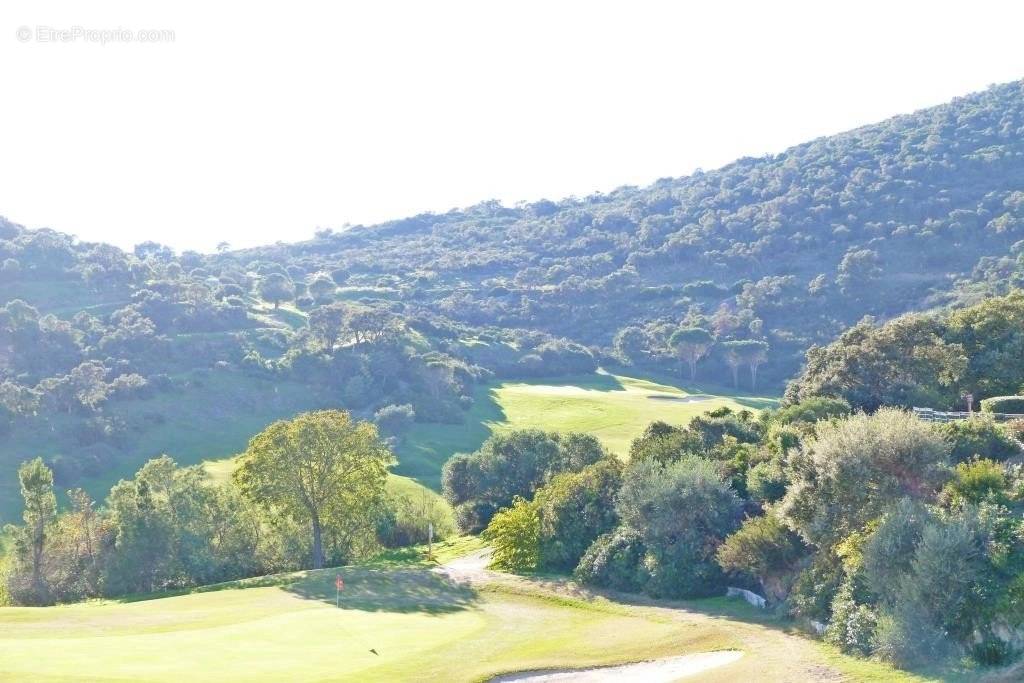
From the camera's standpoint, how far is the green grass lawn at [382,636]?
93.5 ft

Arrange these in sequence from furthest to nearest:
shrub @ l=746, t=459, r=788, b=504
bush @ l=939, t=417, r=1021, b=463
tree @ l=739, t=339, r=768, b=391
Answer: tree @ l=739, t=339, r=768, b=391, shrub @ l=746, t=459, r=788, b=504, bush @ l=939, t=417, r=1021, b=463

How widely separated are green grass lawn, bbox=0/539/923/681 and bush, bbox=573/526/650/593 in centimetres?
184

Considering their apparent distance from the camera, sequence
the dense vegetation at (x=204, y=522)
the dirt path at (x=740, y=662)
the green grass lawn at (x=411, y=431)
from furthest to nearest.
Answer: the green grass lawn at (x=411, y=431)
the dense vegetation at (x=204, y=522)
the dirt path at (x=740, y=662)

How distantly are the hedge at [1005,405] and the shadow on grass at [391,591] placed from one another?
27.1 m

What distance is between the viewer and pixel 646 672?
30.1 metres

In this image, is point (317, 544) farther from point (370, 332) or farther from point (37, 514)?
point (370, 332)

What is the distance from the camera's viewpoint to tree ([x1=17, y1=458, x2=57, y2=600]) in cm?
5641

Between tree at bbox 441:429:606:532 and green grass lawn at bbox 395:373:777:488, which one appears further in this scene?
green grass lawn at bbox 395:373:777:488

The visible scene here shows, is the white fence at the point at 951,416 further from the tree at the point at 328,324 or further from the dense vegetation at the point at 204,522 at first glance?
the tree at the point at 328,324

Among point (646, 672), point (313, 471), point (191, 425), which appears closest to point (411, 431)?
point (191, 425)

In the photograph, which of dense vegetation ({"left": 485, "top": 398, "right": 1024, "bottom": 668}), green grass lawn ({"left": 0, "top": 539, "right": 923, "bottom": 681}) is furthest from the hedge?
green grass lawn ({"left": 0, "top": 539, "right": 923, "bottom": 681})

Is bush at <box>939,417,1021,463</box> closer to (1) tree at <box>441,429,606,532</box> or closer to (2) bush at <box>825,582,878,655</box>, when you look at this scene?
(2) bush at <box>825,582,878,655</box>

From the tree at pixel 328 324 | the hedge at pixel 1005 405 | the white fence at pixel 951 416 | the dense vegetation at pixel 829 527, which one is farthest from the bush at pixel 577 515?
the tree at pixel 328 324

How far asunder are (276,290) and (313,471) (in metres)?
129
